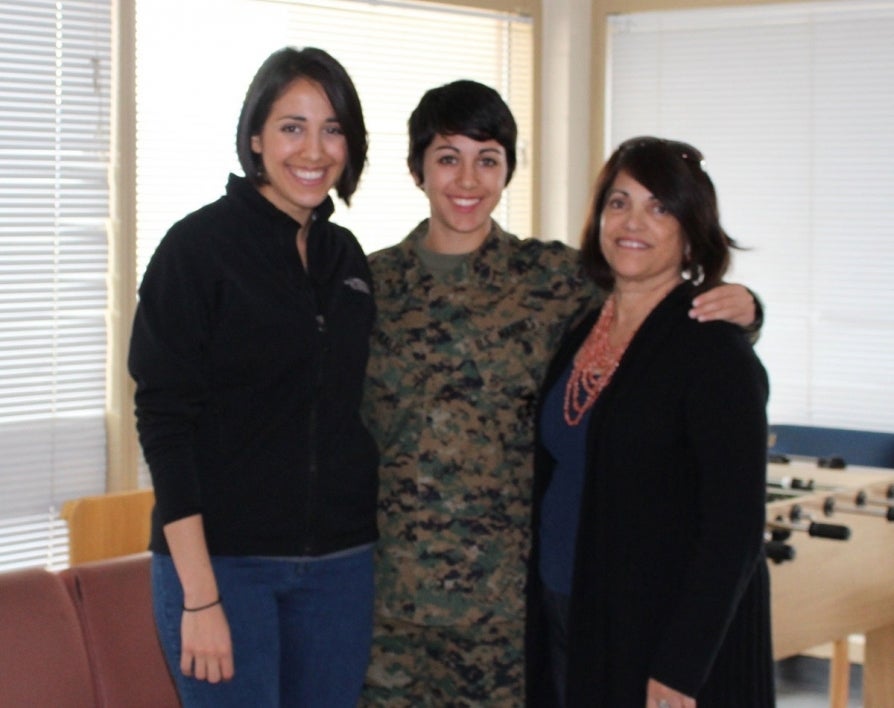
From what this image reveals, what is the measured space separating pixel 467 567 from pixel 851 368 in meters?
2.84

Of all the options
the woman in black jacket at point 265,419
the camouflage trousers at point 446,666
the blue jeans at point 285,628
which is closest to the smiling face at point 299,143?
the woman in black jacket at point 265,419

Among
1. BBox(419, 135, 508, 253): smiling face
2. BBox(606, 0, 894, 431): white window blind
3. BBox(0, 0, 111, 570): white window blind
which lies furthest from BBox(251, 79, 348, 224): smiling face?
BBox(606, 0, 894, 431): white window blind

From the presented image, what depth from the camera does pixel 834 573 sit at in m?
3.24

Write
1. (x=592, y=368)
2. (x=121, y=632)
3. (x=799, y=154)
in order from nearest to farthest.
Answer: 1. (x=592, y=368)
2. (x=121, y=632)
3. (x=799, y=154)

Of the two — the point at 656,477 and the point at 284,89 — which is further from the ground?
the point at 284,89

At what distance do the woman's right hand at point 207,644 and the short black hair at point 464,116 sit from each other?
37.2 inches

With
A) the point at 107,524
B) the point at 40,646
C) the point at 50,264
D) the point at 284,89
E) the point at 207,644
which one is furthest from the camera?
the point at 50,264

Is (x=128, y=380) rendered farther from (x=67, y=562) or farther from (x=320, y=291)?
(x=320, y=291)

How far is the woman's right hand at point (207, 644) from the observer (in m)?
1.93

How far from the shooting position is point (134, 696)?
312 cm

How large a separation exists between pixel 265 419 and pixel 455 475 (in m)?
0.43

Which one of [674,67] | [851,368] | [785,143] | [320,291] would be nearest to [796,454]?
[851,368]

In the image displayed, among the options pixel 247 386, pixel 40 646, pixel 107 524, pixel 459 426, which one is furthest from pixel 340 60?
pixel 247 386

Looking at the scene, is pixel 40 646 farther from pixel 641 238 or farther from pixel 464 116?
pixel 641 238
